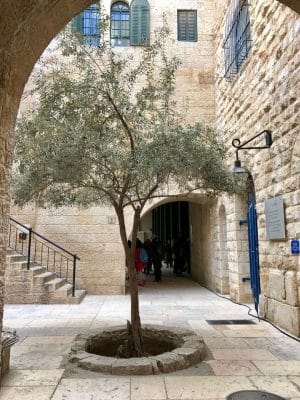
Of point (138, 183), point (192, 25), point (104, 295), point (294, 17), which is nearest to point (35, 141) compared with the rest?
point (138, 183)

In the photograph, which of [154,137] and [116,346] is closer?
[154,137]

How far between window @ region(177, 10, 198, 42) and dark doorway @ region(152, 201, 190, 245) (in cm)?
663

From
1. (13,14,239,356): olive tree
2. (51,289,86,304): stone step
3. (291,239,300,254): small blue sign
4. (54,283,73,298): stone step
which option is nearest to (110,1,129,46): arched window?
(13,14,239,356): olive tree

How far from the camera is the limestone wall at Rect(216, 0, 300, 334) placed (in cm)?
488

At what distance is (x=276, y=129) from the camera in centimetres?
543

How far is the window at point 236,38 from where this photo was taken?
22.5 ft

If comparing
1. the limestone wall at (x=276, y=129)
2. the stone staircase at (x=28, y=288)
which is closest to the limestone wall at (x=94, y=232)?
the stone staircase at (x=28, y=288)

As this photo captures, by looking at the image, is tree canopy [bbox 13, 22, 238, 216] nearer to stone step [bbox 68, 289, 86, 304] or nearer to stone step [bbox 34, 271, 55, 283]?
stone step [bbox 34, 271, 55, 283]

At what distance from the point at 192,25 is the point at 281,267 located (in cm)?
717

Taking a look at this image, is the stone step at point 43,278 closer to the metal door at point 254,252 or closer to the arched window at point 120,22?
the metal door at point 254,252

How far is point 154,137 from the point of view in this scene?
434 cm

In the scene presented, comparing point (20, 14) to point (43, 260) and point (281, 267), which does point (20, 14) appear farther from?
point (43, 260)

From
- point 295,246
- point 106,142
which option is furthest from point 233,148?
point 106,142

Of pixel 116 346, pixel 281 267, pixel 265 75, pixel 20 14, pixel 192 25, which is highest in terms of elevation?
pixel 192 25
